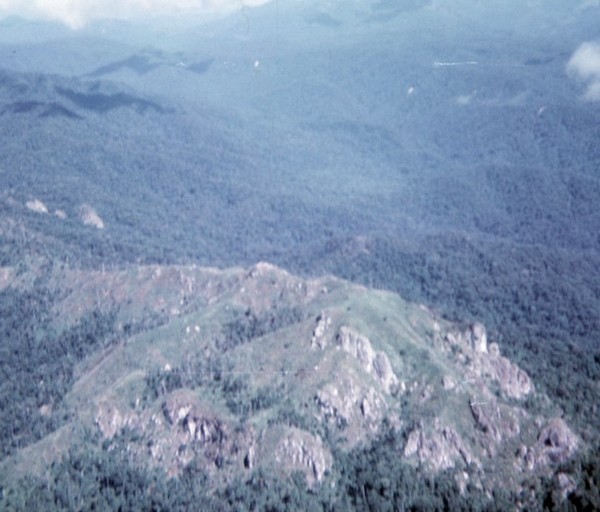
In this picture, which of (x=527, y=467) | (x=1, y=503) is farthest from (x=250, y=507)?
(x=527, y=467)

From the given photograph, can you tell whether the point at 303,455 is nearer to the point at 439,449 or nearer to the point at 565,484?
the point at 439,449

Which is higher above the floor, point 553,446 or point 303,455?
point 553,446

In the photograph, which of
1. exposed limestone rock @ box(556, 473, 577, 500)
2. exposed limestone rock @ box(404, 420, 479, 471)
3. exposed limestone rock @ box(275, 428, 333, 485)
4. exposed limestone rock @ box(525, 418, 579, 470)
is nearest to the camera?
exposed limestone rock @ box(556, 473, 577, 500)

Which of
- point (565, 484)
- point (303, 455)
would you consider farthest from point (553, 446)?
point (303, 455)

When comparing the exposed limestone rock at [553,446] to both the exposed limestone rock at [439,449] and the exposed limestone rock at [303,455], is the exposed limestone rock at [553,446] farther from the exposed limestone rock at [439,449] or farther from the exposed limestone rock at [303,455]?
the exposed limestone rock at [303,455]

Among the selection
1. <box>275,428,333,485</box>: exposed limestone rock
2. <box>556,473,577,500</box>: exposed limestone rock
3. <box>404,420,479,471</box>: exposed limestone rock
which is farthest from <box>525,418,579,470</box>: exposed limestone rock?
<box>275,428,333,485</box>: exposed limestone rock

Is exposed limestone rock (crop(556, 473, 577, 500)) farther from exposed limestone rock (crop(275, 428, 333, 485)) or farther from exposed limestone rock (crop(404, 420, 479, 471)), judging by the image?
exposed limestone rock (crop(275, 428, 333, 485))
